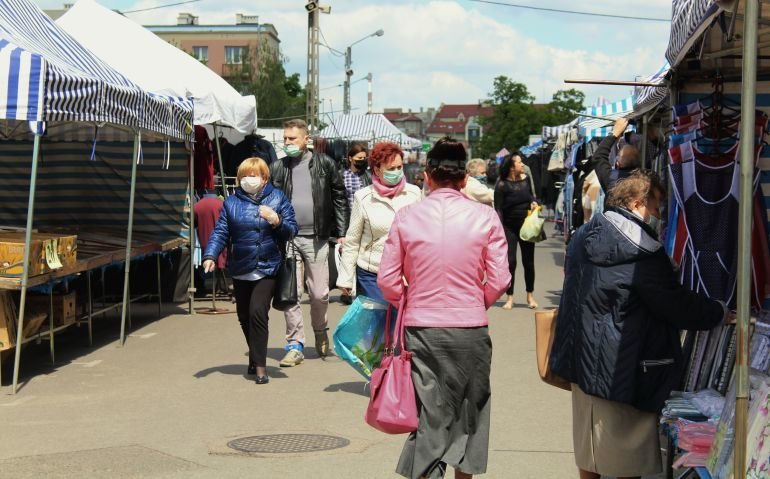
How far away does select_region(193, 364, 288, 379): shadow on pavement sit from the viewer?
9.54m

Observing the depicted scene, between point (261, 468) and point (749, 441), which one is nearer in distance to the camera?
point (749, 441)

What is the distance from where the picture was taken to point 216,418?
7887 millimetres

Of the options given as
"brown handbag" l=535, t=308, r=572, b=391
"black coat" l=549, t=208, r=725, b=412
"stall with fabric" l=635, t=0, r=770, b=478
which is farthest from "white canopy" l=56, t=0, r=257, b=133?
"black coat" l=549, t=208, r=725, b=412

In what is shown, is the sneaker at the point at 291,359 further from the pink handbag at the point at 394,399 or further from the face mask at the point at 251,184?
the pink handbag at the point at 394,399

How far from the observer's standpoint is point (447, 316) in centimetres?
527

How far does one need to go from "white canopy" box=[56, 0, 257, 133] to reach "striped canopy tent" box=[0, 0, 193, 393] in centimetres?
229

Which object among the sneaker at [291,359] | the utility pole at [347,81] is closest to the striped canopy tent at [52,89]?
the sneaker at [291,359]

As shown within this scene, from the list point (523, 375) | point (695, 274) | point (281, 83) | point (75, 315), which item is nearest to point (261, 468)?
point (695, 274)

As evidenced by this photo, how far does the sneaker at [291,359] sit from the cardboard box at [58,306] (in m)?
2.17

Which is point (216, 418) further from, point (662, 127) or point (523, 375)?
point (662, 127)

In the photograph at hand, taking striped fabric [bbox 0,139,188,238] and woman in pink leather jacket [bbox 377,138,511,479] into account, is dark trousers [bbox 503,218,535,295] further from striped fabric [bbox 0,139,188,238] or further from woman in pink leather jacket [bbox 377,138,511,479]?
woman in pink leather jacket [bbox 377,138,511,479]

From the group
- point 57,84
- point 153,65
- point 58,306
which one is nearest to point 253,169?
point 57,84

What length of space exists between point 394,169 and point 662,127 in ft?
10.9

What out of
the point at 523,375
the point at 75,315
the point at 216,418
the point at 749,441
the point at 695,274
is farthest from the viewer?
the point at 75,315
